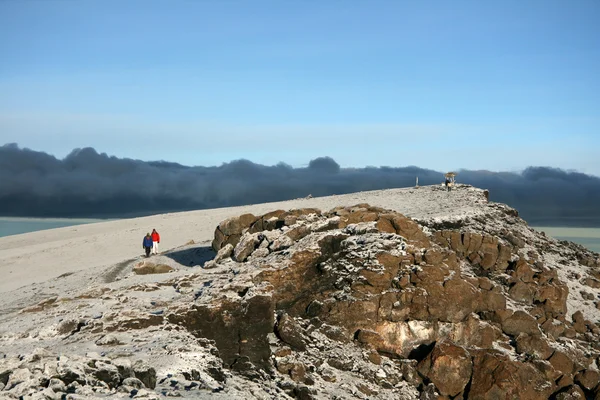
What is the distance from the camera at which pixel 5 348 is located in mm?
17047

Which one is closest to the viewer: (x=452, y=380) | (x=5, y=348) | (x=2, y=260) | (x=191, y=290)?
(x=5, y=348)

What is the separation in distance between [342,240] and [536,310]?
26.3ft

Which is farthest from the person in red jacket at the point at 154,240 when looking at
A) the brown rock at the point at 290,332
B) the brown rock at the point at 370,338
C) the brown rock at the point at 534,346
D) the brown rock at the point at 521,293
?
the brown rock at the point at 534,346

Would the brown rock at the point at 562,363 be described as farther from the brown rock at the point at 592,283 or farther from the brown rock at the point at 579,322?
the brown rock at the point at 592,283

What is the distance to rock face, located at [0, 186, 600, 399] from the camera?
15.4 m

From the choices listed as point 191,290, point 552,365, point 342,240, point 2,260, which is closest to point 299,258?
point 342,240

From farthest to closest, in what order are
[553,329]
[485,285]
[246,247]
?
[246,247]
[553,329]
[485,285]

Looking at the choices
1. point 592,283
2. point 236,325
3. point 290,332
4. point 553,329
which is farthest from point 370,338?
point 592,283

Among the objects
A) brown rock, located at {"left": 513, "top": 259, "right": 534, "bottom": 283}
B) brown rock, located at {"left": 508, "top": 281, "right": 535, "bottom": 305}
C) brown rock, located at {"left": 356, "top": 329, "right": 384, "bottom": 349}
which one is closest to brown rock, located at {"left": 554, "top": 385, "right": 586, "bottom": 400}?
brown rock, located at {"left": 356, "top": 329, "right": 384, "bottom": 349}

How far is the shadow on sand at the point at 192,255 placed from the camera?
104ft

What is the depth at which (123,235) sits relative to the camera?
151ft

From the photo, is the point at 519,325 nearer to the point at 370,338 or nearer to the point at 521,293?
the point at 521,293

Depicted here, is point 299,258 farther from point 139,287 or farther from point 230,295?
point 139,287

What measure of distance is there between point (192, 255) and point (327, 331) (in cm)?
1501
